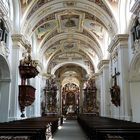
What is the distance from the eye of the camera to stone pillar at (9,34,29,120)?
12570mm

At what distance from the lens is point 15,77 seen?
42.4 ft

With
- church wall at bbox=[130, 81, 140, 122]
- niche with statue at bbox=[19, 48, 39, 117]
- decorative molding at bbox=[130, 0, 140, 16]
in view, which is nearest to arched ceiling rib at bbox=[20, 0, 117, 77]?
niche with statue at bbox=[19, 48, 39, 117]

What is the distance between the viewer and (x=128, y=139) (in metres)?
5.70

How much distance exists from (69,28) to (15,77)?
845 centimetres

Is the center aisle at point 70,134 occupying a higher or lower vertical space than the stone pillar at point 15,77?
lower

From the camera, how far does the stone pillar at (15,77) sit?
1257 centimetres

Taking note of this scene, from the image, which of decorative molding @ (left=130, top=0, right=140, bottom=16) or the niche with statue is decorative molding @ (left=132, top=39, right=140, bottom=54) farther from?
the niche with statue

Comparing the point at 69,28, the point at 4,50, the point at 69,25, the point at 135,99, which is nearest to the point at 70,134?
the point at 135,99

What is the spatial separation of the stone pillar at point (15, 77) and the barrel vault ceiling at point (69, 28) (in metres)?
1.04

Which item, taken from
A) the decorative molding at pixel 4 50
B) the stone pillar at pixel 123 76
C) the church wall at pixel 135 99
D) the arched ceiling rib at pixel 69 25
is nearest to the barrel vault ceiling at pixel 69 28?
the arched ceiling rib at pixel 69 25

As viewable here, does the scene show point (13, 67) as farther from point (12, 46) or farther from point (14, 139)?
point (14, 139)

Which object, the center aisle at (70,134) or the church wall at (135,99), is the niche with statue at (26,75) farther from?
the church wall at (135,99)

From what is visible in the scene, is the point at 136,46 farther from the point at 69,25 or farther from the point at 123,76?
the point at 69,25

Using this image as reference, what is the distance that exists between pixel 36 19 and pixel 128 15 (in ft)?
18.7
